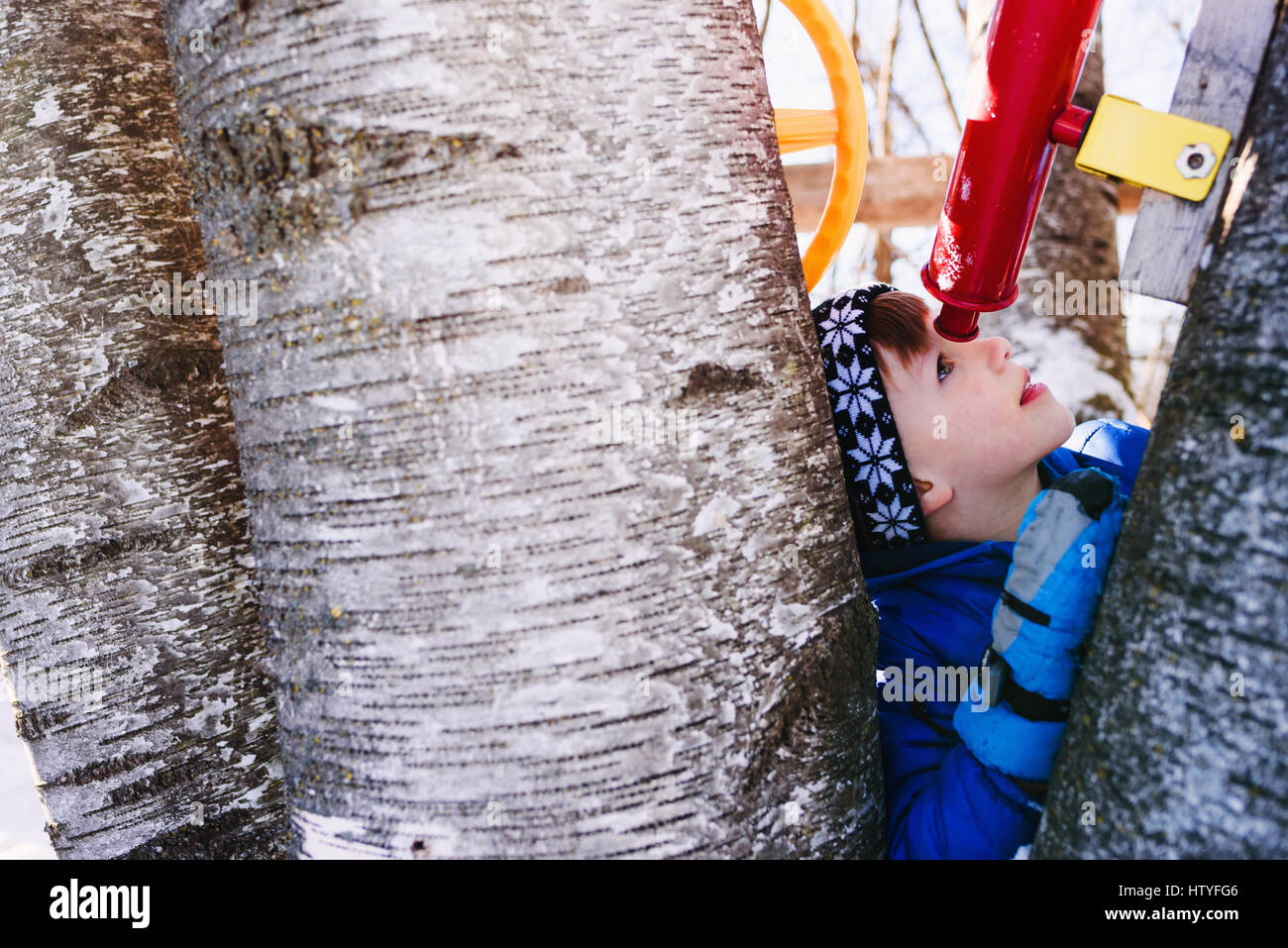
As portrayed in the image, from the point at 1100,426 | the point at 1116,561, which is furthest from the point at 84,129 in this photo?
the point at 1100,426

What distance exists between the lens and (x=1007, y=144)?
1.28 meters

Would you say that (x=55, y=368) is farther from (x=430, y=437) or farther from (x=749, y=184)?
(x=749, y=184)

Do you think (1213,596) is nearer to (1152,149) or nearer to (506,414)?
(1152,149)

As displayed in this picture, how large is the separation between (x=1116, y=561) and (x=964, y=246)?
690 mm

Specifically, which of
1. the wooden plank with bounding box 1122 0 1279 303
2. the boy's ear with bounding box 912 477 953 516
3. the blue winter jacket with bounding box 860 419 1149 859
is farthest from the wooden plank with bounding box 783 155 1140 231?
the wooden plank with bounding box 1122 0 1279 303

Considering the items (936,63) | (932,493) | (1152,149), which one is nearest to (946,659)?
(932,493)

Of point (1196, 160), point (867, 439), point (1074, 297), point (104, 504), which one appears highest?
point (1196, 160)

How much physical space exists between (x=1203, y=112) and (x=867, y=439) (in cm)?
89

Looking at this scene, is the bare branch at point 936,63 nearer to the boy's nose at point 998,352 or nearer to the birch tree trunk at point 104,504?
the boy's nose at point 998,352

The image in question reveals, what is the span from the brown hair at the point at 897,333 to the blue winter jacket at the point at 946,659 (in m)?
0.42

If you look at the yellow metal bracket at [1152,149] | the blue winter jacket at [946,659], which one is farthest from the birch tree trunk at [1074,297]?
the yellow metal bracket at [1152,149]

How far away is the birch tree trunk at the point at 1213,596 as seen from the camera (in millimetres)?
712
